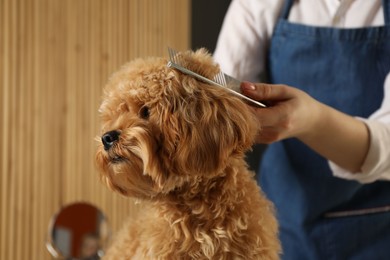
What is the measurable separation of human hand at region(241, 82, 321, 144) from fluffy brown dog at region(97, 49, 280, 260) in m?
0.08

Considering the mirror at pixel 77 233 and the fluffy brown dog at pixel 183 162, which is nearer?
the fluffy brown dog at pixel 183 162

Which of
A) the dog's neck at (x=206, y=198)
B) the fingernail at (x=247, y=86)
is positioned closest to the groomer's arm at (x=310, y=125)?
the fingernail at (x=247, y=86)

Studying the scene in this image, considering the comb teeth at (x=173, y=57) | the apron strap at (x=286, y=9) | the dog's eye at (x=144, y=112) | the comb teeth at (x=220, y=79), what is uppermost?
the apron strap at (x=286, y=9)

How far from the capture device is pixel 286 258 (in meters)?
1.18

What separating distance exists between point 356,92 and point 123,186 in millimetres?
647

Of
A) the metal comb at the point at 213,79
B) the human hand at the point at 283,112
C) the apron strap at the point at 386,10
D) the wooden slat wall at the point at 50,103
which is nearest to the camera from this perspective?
the metal comb at the point at 213,79

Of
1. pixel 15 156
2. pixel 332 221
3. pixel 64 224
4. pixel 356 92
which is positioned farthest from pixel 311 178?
pixel 15 156

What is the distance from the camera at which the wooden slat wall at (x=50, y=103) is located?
1.95 m

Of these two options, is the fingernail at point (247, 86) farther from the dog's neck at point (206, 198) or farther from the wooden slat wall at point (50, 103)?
the wooden slat wall at point (50, 103)

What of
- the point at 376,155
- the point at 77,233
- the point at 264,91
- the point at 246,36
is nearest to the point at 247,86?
the point at 264,91

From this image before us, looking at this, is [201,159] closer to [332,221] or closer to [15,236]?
[332,221]

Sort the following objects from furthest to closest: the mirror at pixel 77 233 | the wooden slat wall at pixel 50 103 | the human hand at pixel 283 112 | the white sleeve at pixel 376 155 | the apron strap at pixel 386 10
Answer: the wooden slat wall at pixel 50 103 → the mirror at pixel 77 233 → the apron strap at pixel 386 10 → the white sleeve at pixel 376 155 → the human hand at pixel 283 112

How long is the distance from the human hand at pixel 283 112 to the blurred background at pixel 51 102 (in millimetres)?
1109

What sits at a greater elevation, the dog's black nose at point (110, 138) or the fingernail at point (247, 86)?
the fingernail at point (247, 86)
